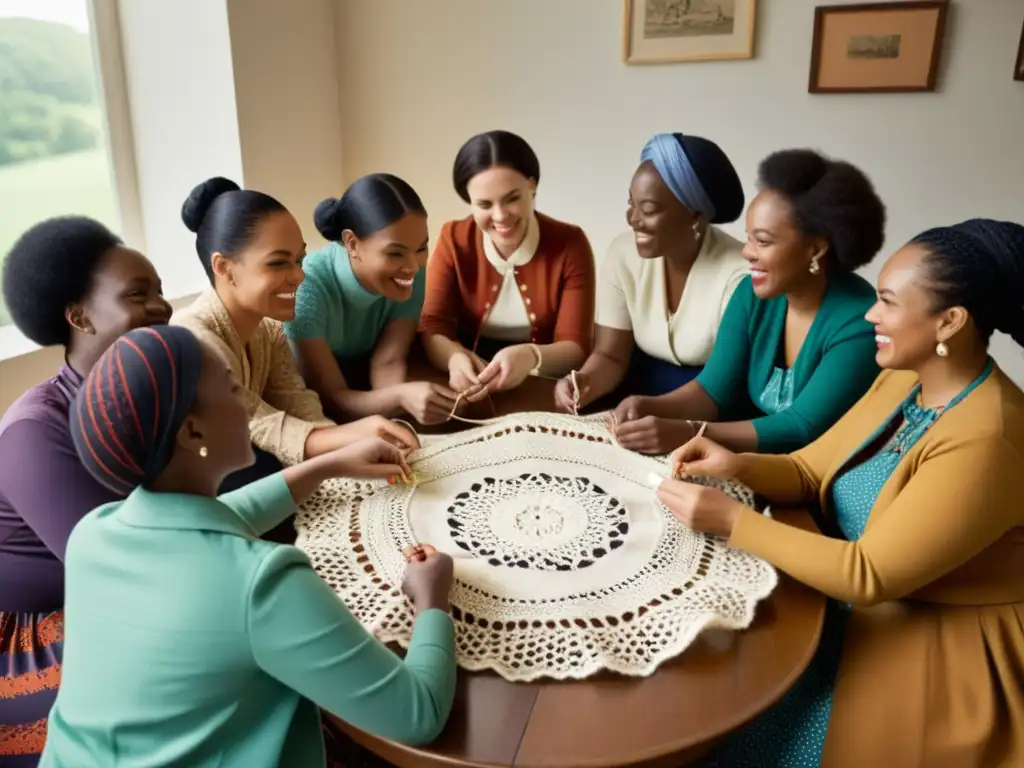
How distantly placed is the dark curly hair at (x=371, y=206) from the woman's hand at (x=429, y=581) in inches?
33.8

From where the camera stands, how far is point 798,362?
1536mm

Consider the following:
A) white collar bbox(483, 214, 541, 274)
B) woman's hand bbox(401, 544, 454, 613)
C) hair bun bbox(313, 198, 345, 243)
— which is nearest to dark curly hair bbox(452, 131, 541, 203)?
white collar bbox(483, 214, 541, 274)

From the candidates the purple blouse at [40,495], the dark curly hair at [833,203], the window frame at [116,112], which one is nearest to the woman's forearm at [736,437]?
the dark curly hair at [833,203]

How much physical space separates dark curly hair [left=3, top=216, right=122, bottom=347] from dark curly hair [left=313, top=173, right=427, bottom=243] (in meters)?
0.55

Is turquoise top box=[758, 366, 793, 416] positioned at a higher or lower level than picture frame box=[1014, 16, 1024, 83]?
lower

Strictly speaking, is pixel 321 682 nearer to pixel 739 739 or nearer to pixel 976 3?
pixel 739 739

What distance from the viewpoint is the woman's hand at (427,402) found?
151 cm

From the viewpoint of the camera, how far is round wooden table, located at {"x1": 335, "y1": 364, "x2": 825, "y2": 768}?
774 mm

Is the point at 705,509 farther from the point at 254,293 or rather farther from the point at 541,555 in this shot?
the point at 254,293

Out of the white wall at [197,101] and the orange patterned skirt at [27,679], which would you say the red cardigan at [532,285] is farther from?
the orange patterned skirt at [27,679]

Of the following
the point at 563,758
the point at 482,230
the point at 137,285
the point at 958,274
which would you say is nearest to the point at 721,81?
the point at 482,230

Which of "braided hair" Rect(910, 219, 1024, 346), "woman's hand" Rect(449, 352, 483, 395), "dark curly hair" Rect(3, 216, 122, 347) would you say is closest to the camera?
"braided hair" Rect(910, 219, 1024, 346)

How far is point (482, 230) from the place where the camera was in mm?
→ 2006

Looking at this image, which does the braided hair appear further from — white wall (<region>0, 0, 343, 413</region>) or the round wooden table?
white wall (<region>0, 0, 343, 413</region>)
